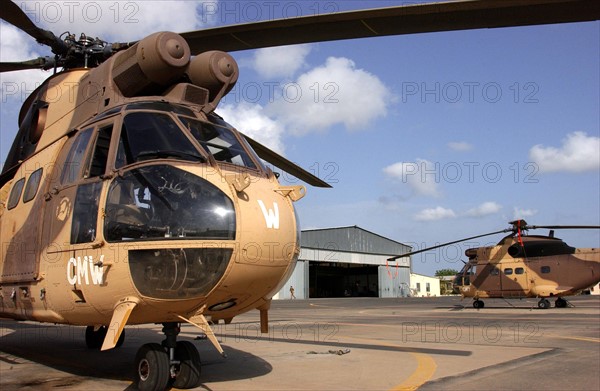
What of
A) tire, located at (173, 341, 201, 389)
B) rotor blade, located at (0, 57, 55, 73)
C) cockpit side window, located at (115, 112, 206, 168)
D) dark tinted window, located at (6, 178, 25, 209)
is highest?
rotor blade, located at (0, 57, 55, 73)

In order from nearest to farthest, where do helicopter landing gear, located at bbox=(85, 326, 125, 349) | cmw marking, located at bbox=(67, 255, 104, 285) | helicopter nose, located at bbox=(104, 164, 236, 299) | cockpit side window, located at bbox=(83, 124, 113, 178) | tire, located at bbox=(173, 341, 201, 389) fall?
helicopter nose, located at bbox=(104, 164, 236, 299) < cmw marking, located at bbox=(67, 255, 104, 285) < tire, located at bbox=(173, 341, 201, 389) < cockpit side window, located at bbox=(83, 124, 113, 178) < helicopter landing gear, located at bbox=(85, 326, 125, 349)

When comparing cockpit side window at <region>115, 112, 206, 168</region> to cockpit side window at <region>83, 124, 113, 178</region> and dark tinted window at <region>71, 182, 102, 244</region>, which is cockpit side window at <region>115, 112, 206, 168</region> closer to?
cockpit side window at <region>83, 124, 113, 178</region>

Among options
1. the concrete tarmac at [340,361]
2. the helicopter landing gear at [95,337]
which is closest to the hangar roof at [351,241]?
the concrete tarmac at [340,361]

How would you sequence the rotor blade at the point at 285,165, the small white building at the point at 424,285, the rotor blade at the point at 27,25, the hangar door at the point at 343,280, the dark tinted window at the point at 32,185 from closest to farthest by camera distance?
the dark tinted window at the point at 32,185 → the rotor blade at the point at 27,25 → the rotor blade at the point at 285,165 → the hangar door at the point at 343,280 → the small white building at the point at 424,285

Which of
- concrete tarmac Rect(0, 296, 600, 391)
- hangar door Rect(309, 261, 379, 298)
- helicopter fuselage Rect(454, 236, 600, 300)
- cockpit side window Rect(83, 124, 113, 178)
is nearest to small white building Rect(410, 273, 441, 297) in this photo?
hangar door Rect(309, 261, 379, 298)

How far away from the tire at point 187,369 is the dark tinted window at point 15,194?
3.50 meters

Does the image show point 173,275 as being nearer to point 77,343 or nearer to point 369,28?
point 369,28

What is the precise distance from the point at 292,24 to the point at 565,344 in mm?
9008

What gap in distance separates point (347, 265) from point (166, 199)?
69831mm

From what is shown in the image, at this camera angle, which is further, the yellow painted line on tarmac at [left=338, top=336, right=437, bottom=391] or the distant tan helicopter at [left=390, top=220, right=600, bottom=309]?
the distant tan helicopter at [left=390, top=220, right=600, bottom=309]

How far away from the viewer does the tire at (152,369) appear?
522cm

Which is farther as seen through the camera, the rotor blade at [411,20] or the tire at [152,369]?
the tire at [152,369]

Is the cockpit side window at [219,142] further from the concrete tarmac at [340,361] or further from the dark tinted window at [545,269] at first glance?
the dark tinted window at [545,269]

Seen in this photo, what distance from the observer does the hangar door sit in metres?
75.9
